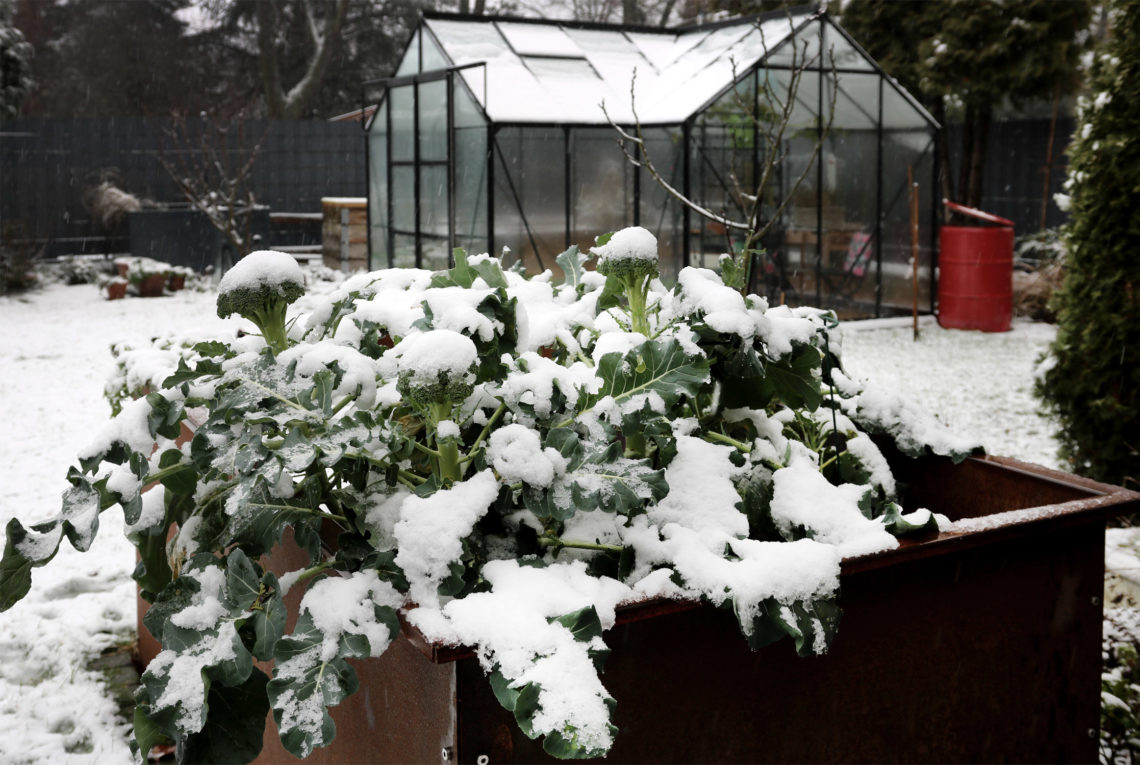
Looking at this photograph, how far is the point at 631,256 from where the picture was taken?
1582 millimetres

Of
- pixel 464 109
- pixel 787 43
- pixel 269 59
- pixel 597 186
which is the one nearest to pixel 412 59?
pixel 464 109

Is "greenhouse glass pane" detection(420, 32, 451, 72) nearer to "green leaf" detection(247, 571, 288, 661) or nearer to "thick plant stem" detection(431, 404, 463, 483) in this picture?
"thick plant stem" detection(431, 404, 463, 483)

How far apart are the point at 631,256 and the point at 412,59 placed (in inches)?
369

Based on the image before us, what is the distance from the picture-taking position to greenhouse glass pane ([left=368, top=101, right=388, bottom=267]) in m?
10.9

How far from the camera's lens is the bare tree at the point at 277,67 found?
21.5 m

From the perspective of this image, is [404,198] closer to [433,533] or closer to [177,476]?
[177,476]

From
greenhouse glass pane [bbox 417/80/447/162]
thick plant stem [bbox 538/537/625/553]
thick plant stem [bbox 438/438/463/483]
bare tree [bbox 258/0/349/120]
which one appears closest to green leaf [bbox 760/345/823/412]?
thick plant stem [bbox 538/537/625/553]

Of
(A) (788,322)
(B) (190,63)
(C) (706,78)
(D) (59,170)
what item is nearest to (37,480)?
(A) (788,322)

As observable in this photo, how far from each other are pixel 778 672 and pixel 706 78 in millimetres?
9313

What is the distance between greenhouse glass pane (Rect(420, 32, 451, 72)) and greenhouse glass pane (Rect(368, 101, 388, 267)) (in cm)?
85

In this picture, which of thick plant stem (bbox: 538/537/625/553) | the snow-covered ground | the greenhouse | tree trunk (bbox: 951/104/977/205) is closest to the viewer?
thick plant stem (bbox: 538/537/625/553)

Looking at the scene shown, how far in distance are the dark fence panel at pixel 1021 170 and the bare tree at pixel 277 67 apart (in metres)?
12.2

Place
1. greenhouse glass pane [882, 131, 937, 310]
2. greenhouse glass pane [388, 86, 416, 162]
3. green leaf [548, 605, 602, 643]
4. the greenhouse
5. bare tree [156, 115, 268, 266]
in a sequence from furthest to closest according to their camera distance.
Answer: bare tree [156, 115, 268, 266], greenhouse glass pane [882, 131, 937, 310], greenhouse glass pane [388, 86, 416, 162], the greenhouse, green leaf [548, 605, 602, 643]

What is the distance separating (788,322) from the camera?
1582mm
